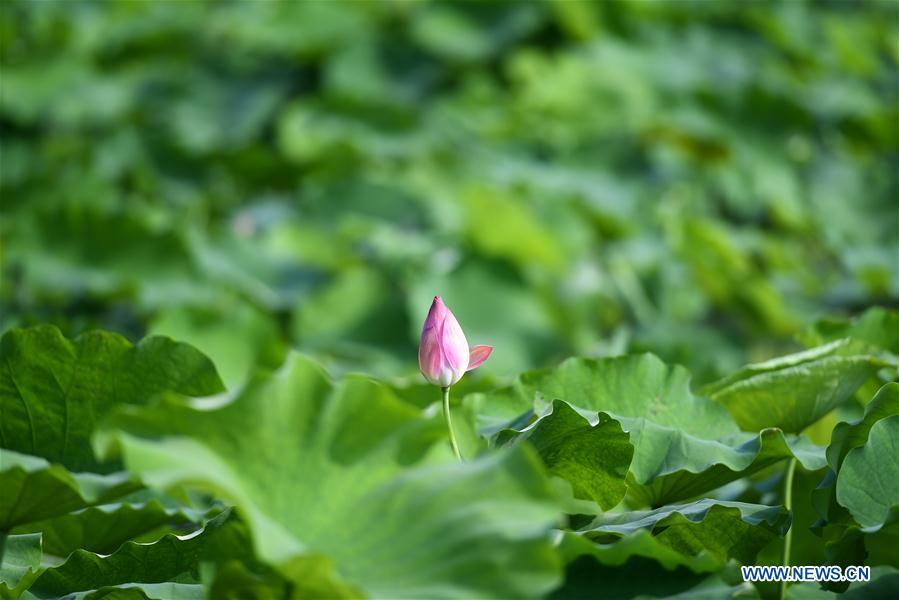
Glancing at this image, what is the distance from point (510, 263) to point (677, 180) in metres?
0.79

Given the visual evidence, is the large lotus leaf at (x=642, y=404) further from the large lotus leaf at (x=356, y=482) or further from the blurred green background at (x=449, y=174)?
the blurred green background at (x=449, y=174)

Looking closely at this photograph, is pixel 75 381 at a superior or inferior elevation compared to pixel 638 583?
superior

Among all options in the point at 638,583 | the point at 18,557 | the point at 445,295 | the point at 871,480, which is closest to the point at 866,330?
the point at 871,480

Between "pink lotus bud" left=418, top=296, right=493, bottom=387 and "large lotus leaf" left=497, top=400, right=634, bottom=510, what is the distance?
4 cm

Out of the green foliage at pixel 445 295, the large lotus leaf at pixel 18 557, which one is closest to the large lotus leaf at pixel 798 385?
the green foliage at pixel 445 295

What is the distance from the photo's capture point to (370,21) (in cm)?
331

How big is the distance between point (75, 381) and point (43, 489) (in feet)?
0.36

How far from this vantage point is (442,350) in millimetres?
643

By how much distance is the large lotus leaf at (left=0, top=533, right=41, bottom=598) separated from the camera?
683 mm

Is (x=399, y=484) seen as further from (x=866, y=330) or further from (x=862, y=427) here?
(x=866, y=330)

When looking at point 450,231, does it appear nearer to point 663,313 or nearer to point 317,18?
point 663,313

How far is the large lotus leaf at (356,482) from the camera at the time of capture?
495mm

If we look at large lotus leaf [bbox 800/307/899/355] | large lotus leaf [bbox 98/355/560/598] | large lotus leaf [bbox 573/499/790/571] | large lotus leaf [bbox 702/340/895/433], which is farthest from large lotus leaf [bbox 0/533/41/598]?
large lotus leaf [bbox 800/307/899/355]

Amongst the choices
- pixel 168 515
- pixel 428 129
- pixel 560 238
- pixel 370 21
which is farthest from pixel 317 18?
pixel 168 515
